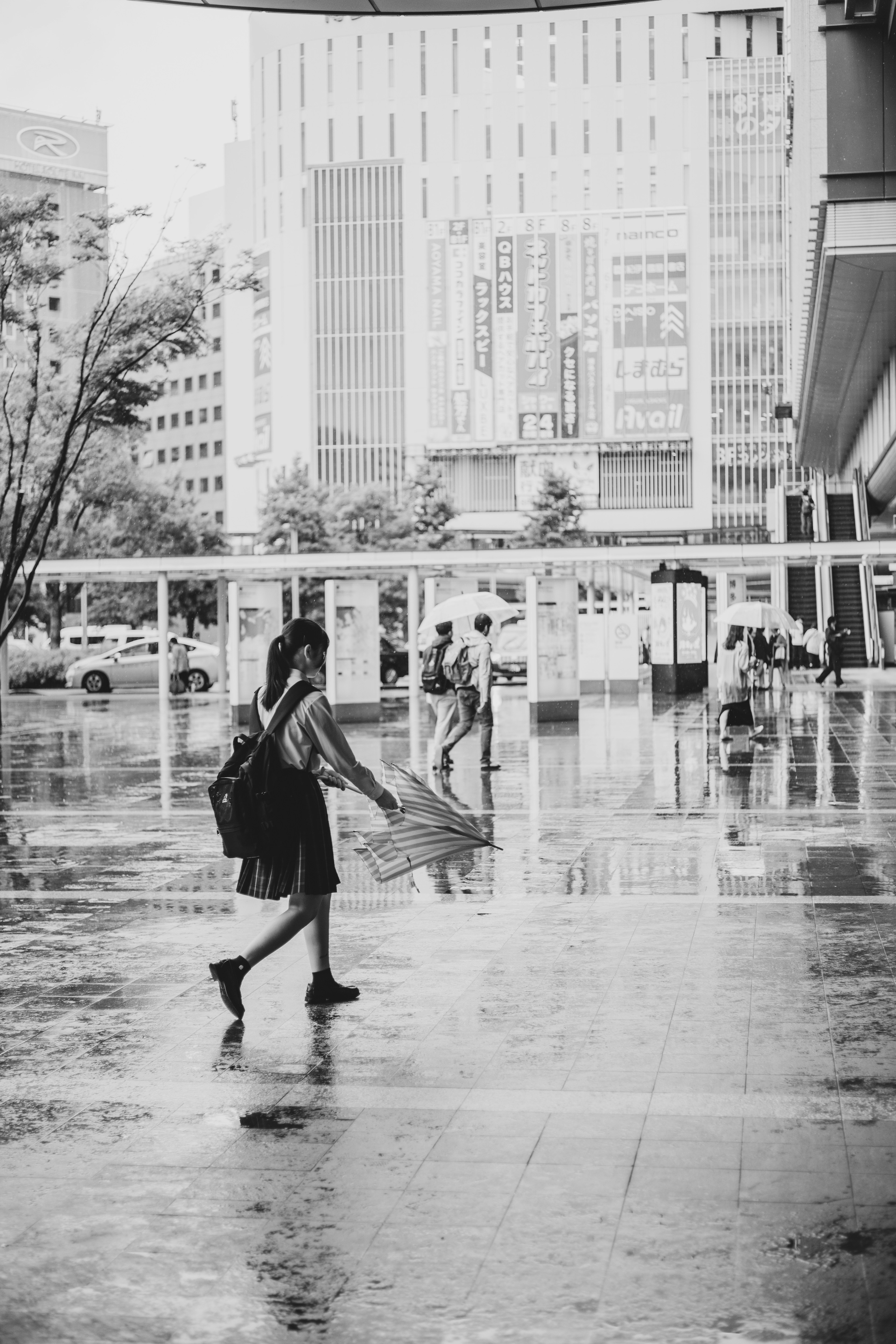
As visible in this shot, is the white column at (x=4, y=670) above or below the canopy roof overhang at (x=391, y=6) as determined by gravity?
below

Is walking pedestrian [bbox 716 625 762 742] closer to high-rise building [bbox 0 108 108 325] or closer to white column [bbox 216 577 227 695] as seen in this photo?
white column [bbox 216 577 227 695]

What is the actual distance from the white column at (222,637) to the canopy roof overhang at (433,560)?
102cm

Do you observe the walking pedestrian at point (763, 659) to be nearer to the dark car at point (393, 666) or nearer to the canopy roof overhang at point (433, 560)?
the canopy roof overhang at point (433, 560)

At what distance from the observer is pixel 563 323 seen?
88750 millimetres

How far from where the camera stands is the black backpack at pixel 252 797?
249 inches

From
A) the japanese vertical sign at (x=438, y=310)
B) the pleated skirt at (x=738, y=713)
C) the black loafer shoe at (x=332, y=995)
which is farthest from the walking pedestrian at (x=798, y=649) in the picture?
the japanese vertical sign at (x=438, y=310)

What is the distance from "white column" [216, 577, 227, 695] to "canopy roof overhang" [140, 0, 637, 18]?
778 inches

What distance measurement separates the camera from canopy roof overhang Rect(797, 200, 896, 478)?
70.8 feet

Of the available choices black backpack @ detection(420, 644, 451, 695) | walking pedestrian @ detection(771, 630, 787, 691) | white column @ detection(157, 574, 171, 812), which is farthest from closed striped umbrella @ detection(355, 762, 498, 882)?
walking pedestrian @ detection(771, 630, 787, 691)

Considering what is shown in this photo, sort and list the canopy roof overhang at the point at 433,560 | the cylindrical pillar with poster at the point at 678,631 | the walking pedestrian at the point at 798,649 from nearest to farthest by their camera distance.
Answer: the canopy roof overhang at the point at 433,560
the cylindrical pillar with poster at the point at 678,631
the walking pedestrian at the point at 798,649

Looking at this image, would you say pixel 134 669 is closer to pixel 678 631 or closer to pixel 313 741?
pixel 678 631

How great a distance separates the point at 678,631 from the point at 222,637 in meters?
9.51

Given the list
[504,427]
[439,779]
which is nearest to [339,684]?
[439,779]

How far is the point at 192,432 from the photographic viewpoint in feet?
383
